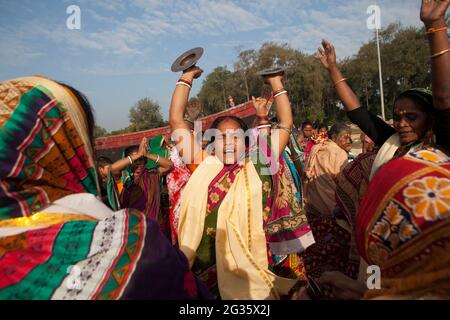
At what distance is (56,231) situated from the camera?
1.07 meters

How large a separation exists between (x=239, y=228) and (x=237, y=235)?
0.09 m

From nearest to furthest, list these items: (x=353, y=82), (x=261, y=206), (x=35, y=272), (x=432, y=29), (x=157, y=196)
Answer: (x=35, y=272) → (x=432, y=29) → (x=261, y=206) → (x=157, y=196) → (x=353, y=82)

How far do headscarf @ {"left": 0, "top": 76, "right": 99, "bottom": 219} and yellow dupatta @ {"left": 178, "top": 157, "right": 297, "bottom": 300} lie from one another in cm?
120

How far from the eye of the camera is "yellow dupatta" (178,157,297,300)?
6.85 feet

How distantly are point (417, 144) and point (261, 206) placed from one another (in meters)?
1.13

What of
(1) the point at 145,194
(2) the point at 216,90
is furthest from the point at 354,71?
(1) the point at 145,194

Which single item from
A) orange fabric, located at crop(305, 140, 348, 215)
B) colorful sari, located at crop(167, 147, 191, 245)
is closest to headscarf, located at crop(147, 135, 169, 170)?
colorful sari, located at crop(167, 147, 191, 245)

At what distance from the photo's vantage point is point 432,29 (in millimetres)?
1727

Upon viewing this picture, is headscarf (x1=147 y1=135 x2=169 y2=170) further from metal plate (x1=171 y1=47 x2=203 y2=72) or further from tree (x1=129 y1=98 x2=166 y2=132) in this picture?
tree (x1=129 y1=98 x2=166 y2=132)

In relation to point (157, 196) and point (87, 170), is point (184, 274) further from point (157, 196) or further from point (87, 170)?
point (157, 196)

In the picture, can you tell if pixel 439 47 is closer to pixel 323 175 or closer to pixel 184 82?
pixel 184 82
